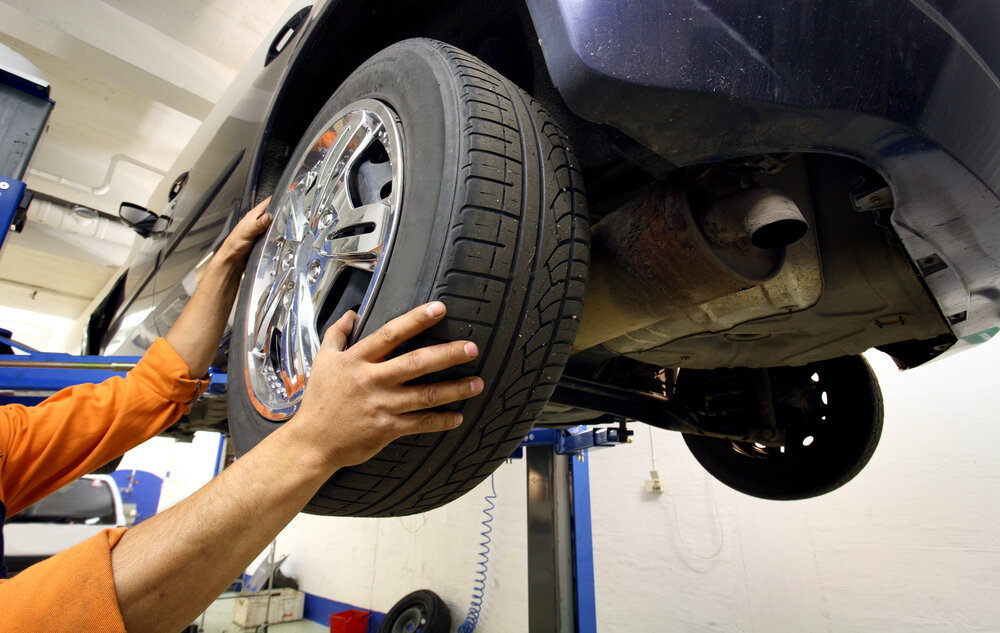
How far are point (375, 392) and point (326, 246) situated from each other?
13.0 inches

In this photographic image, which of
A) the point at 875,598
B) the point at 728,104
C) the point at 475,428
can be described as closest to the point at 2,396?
the point at 475,428

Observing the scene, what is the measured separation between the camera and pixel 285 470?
58cm

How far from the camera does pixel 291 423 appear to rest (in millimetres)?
599

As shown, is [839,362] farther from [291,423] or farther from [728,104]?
[291,423]

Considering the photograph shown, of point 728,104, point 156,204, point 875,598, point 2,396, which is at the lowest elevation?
point 875,598

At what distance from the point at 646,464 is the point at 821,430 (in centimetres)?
185

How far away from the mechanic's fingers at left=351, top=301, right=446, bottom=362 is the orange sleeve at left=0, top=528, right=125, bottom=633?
33 cm

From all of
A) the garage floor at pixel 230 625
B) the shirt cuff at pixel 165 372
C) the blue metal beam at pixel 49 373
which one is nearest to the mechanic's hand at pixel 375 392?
the shirt cuff at pixel 165 372

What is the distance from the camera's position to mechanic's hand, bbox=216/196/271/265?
1123mm

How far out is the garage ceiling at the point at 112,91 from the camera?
153 inches

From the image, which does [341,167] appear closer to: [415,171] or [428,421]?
[415,171]

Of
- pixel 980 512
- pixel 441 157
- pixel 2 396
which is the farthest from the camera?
pixel 980 512

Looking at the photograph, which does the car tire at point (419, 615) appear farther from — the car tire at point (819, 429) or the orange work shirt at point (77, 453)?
the orange work shirt at point (77, 453)

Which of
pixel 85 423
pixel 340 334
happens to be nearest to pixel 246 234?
pixel 85 423
